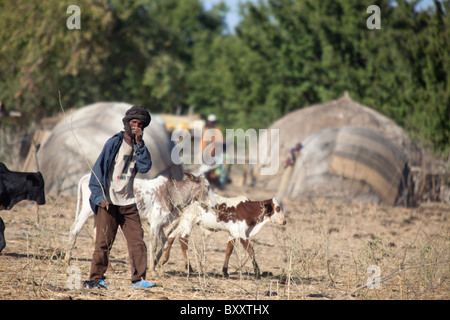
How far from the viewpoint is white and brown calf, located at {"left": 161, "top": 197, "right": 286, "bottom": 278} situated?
720cm

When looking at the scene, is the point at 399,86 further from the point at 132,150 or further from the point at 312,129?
the point at 132,150

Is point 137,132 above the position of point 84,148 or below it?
Answer: below

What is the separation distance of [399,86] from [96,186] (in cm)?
1978

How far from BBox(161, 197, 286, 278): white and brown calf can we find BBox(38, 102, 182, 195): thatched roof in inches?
211

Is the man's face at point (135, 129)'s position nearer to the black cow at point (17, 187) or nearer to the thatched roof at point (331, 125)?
the black cow at point (17, 187)

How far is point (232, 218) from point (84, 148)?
261 inches

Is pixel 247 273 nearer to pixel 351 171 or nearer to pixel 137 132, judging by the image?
pixel 137 132

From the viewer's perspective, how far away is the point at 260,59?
32.0m

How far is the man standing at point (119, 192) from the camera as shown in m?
5.96

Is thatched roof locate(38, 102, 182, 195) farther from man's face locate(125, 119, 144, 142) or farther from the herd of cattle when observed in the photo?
man's face locate(125, 119, 144, 142)

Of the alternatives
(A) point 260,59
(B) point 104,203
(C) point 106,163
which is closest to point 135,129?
(C) point 106,163

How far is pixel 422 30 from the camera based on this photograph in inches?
946

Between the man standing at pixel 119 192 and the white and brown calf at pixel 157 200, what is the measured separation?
3.57 feet
